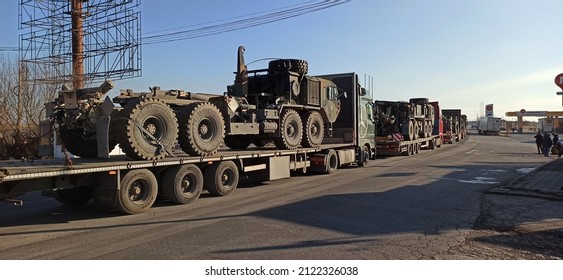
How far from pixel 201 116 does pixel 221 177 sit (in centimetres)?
153

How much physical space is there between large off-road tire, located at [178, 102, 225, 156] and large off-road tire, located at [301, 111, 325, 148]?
447cm

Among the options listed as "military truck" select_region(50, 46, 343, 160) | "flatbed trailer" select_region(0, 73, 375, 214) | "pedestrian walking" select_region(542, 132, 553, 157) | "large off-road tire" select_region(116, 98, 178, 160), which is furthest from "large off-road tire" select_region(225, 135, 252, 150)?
"pedestrian walking" select_region(542, 132, 553, 157)

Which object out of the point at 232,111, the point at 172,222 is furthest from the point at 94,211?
the point at 232,111

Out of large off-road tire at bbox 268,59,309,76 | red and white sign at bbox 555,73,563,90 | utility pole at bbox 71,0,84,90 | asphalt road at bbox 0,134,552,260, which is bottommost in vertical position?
asphalt road at bbox 0,134,552,260

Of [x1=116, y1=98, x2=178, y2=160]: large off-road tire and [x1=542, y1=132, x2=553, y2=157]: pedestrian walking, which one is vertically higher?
[x1=116, y1=98, x2=178, y2=160]: large off-road tire

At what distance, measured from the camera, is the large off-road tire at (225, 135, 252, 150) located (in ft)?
48.1

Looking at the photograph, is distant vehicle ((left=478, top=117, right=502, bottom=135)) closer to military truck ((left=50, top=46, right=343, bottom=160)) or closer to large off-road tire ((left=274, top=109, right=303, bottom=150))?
military truck ((left=50, top=46, right=343, bottom=160))

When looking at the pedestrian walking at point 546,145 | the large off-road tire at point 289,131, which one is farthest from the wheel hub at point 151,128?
the pedestrian walking at point 546,145

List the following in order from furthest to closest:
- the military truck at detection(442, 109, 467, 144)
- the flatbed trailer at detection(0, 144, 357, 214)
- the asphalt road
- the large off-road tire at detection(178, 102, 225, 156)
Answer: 1. the military truck at detection(442, 109, 467, 144)
2. the large off-road tire at detection(178, 102, 225, 156)
3. the flatbed trailer at detection(0, 144, 357, 214)
4. the asphalt road

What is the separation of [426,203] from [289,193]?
3.20 meters

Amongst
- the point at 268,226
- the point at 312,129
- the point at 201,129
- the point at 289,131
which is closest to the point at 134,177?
the point at 201,129

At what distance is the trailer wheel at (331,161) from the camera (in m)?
14.9

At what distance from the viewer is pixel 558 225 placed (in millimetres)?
7496

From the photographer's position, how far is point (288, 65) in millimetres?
14008
